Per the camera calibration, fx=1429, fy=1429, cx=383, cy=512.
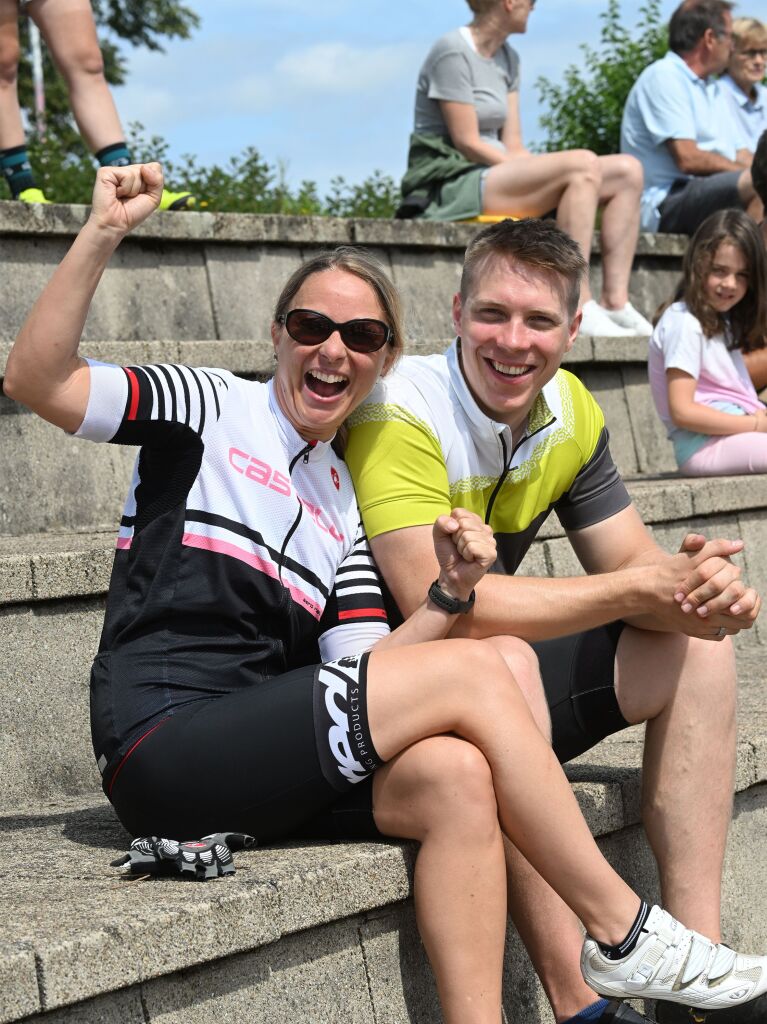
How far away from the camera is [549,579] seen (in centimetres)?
274

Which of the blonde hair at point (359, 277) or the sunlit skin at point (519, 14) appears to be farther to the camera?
the sunlit skin at point (519, 14)

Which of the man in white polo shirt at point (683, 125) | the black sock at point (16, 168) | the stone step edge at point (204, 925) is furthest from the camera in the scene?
the man in white polo shirt at point (683, 125)

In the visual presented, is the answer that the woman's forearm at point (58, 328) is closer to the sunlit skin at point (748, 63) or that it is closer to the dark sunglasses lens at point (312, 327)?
the dark sunglasses lens at point (312, 327)

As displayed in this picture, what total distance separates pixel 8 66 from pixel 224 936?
3530 millimetres

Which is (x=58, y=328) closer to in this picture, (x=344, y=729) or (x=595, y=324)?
(x=344, y=729)

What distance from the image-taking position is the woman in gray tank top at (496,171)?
6109 millimetres

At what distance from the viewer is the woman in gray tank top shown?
20.0 feet

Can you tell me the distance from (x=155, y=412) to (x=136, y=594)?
321mm

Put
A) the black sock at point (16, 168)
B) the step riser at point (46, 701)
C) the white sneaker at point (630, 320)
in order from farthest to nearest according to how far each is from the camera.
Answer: the white sneaker at point (630, 320) < the black sock at point (16, 168) < the step riser at point (46, 701)

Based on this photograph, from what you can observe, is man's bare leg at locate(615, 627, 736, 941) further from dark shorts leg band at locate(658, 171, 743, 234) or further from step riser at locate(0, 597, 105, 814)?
dark shorts leg band at locate(658, 171, 743, 234)

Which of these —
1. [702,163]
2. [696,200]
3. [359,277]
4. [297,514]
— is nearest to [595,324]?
[696,200]

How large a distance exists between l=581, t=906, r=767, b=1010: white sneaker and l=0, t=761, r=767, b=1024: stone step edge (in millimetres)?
363

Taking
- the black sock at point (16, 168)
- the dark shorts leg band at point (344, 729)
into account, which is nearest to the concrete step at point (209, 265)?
the black sock at point (16, 168)

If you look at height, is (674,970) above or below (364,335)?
below
